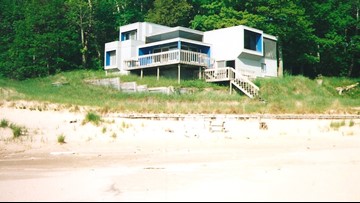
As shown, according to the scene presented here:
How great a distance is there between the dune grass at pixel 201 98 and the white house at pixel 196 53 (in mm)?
2484

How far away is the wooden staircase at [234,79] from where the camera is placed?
26.0m

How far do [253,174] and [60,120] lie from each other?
10.6 m

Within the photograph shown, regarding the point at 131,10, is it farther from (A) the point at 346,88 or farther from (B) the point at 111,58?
(A) the point at 346,88

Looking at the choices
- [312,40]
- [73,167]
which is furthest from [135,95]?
[312,40]

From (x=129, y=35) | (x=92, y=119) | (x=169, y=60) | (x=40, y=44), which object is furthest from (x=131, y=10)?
(x=92, y=119)

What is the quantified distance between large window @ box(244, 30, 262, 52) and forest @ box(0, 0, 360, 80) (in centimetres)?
270

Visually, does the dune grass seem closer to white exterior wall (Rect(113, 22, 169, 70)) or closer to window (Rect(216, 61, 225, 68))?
white exterior wall (Rect(113, 22, 169, 70))

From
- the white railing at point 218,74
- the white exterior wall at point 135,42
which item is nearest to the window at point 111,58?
the white exterior wall at point 135,42

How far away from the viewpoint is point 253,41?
110ft

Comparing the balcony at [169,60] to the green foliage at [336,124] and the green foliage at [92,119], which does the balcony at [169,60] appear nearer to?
the green foliage at [92,119]

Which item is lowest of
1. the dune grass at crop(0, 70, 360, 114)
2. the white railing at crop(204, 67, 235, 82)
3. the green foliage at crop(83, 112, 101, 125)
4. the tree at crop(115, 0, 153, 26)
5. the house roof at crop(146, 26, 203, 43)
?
the green foliage at crop(83, 112, 101, 125)

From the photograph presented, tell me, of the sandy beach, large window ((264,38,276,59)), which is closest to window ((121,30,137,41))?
large window ((264,38,276,59))

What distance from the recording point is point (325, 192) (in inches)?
206

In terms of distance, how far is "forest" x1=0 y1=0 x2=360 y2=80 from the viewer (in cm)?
3669
